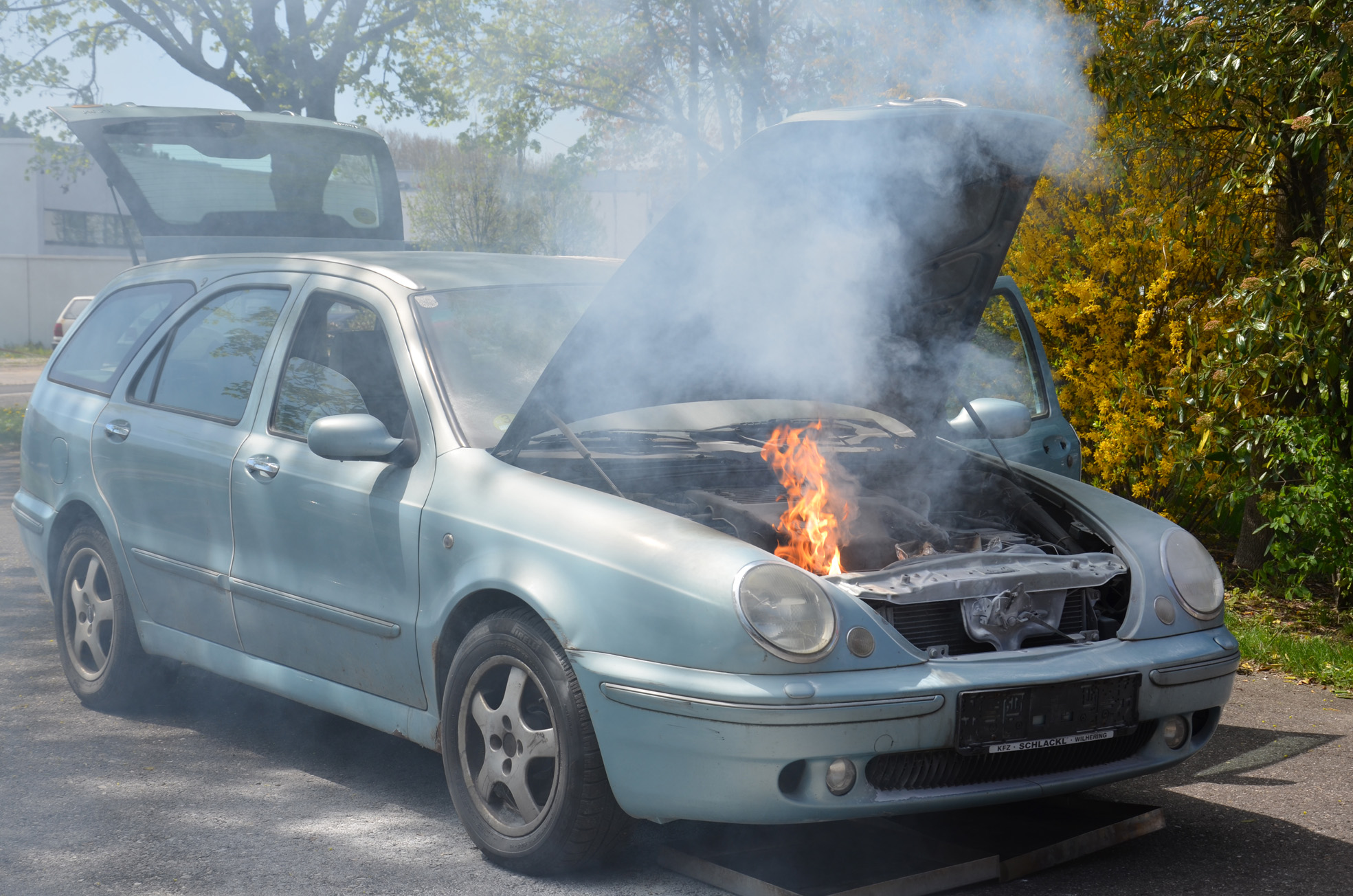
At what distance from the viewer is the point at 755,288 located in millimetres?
3938

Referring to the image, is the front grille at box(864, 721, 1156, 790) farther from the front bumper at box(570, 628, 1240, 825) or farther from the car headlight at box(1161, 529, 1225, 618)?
the car headlight at box(1161, 529, 1225, 618)

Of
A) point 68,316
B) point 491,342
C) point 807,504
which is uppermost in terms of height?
point 491,342

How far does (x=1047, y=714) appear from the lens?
3178 mm

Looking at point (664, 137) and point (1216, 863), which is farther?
point (664, 137)

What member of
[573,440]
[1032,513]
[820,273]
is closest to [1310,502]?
[1032,513]

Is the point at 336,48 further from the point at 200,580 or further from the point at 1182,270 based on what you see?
the point at 200,580

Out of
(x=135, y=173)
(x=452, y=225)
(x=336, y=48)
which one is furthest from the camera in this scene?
(x=452, y=225)

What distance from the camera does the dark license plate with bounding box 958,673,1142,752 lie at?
3.08 meters

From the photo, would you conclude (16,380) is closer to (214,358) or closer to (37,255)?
(37,255)

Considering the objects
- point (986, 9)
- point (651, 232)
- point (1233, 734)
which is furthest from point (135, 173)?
point (1233, 734)

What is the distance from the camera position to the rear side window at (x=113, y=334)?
5.02 meters

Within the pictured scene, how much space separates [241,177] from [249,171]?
0.08 m

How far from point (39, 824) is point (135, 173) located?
5.89m

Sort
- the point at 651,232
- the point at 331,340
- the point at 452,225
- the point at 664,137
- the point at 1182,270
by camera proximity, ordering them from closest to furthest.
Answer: the point at 651,232 < the point at 331,340 < the point at 1182,270 < the point at 664,137 < the point at 452,225
